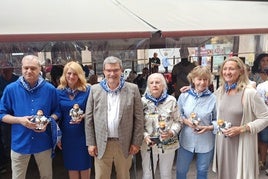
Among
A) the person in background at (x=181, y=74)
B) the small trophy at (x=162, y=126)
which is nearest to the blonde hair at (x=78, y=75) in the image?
the small trophy at (x=162, y=126)

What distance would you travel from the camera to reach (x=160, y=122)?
128 inches

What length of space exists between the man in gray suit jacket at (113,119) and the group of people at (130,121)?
0.03ft

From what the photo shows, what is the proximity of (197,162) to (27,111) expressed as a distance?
1.99m

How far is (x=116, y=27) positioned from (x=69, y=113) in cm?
164

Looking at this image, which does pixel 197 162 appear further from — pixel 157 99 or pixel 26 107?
pixel 26 107

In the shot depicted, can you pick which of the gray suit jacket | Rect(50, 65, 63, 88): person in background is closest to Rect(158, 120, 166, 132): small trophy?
the gray suit jacket

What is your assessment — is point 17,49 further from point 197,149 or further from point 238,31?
point 238,31

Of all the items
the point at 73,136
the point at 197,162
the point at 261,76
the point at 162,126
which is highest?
the point at 261,76

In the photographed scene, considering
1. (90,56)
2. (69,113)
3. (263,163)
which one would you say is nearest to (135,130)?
(69,113)

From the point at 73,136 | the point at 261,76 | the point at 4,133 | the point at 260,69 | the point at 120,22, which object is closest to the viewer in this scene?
the point at 73,136

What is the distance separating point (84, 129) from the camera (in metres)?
3.43

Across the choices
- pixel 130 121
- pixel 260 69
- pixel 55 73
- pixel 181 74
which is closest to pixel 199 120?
pixel 130 121

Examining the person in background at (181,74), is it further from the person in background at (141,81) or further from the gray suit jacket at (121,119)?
the gray suit jacket at (121,119)

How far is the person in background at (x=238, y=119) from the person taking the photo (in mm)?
3156
